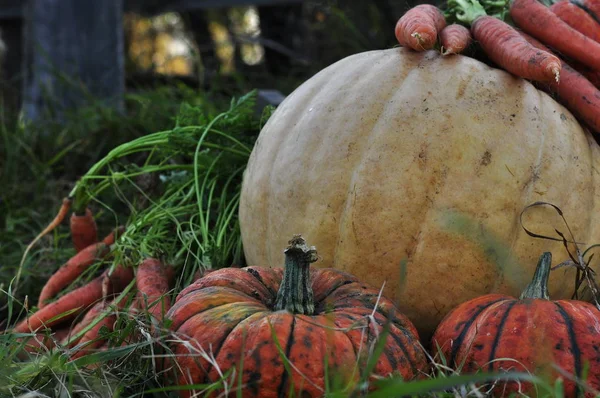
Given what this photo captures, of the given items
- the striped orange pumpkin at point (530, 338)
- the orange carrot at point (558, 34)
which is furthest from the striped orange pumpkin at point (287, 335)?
the orange carrot at point (558, 34)

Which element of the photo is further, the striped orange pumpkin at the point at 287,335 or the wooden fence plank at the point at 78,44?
the wooden fence plank at the point at 78,44

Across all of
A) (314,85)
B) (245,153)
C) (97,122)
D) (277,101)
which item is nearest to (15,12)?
(97,122)

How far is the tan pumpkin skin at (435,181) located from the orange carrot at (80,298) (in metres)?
0.68

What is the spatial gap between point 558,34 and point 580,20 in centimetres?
15

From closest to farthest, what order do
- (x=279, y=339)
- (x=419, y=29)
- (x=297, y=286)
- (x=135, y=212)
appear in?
(x=279, y=339), (x=297, y=286), (x=419, y=29), (x=135, y=212)

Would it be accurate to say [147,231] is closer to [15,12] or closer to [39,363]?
[39,363]

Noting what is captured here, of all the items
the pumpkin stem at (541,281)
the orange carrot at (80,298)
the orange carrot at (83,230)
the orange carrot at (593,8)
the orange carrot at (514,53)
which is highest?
the orange carrot at (593,8)

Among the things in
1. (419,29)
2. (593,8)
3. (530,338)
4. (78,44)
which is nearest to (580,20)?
(593,8)

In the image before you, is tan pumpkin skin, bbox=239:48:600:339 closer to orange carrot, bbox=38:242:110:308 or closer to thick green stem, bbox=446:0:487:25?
thick green stem, bbox=446:0:487:25

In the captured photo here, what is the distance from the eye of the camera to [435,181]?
2.17 m

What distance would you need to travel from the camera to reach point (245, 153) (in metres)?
2.96

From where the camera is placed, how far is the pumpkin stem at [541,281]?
6.15ft

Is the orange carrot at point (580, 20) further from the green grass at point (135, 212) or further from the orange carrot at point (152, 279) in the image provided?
the orange carrot at point (152, 279)

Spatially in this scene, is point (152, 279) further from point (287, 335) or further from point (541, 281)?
point (541, 281)
